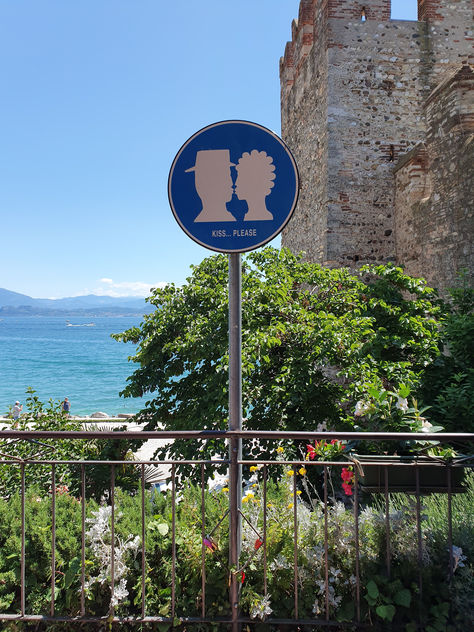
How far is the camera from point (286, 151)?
2.10 metres

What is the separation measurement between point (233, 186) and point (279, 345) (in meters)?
4.17

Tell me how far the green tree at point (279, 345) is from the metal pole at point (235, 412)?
8.62 ft

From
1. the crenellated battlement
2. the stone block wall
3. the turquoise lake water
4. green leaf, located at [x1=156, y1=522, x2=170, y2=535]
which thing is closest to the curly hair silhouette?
green leaf, located at [x1=156, y1=522, x2=170, y2=535]

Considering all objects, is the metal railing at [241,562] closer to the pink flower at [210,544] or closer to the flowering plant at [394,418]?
the pink flower at [210,544]

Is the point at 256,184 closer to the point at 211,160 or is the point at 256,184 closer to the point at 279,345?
the point at 211,160

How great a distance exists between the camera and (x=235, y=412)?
222 cm

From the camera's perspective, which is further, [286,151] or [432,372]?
[432,372]

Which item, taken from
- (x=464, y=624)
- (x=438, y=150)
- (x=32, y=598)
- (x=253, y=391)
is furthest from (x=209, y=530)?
(x=438, y=150)

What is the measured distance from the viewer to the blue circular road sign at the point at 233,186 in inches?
82.6

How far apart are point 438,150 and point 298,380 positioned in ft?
17.5

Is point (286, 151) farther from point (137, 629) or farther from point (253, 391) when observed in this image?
point (253, 391)

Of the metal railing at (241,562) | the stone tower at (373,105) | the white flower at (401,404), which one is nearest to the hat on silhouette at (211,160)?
the metal railing at (241,562)

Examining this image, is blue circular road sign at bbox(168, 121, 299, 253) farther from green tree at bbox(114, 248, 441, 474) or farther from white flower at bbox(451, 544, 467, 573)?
green tree at bbox(114, 248, 441, 474)

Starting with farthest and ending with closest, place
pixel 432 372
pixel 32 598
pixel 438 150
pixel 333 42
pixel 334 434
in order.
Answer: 1. pixel 333 42
2. pixel 438 150
3. pixel 432 372
4. pixel 32 598
5. pixel 334 434
